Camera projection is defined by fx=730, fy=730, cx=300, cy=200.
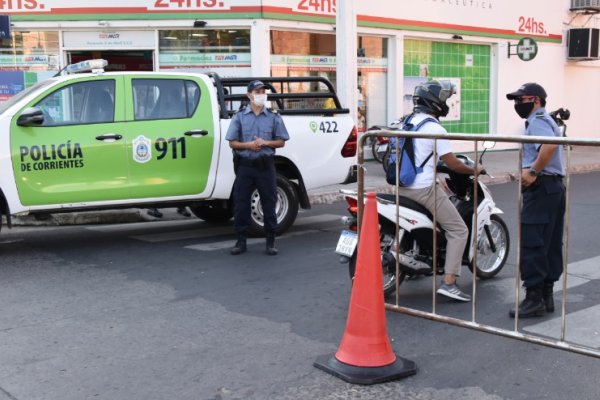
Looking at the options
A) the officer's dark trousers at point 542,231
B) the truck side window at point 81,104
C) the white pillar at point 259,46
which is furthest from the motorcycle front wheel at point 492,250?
the white pillar at point 259,46

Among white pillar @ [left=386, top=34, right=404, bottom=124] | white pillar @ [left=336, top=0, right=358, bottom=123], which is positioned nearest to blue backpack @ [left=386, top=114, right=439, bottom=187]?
white pillar @ [left=336, top=0, right=358, bottom=123]

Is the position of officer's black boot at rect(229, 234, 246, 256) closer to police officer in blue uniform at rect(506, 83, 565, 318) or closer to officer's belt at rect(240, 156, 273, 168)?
officer's belt at rect(240, 156, 273, 168)

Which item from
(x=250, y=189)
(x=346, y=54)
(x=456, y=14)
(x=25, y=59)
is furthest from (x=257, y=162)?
(x=456, y=14)

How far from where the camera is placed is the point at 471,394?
171 inches

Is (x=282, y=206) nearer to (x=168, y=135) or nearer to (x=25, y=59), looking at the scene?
(x=168, y=135)

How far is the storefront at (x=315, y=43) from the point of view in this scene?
14.4m

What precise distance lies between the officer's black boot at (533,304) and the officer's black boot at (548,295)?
66mm

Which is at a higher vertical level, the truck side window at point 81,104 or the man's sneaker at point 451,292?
the truck side window at point 81,104

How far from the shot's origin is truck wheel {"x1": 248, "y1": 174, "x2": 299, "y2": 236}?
356 inches

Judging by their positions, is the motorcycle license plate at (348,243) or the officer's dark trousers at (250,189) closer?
the motorcycle license plate at (348,243)

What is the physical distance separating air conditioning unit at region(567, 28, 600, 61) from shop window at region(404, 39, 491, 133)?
355 cm

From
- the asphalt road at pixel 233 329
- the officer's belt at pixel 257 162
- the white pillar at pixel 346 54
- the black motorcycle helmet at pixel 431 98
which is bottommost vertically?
the asphalt road at pixel 233 329

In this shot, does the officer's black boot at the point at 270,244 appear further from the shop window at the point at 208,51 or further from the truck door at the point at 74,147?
the shop window at the point at 208,51

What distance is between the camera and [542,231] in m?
5.60
